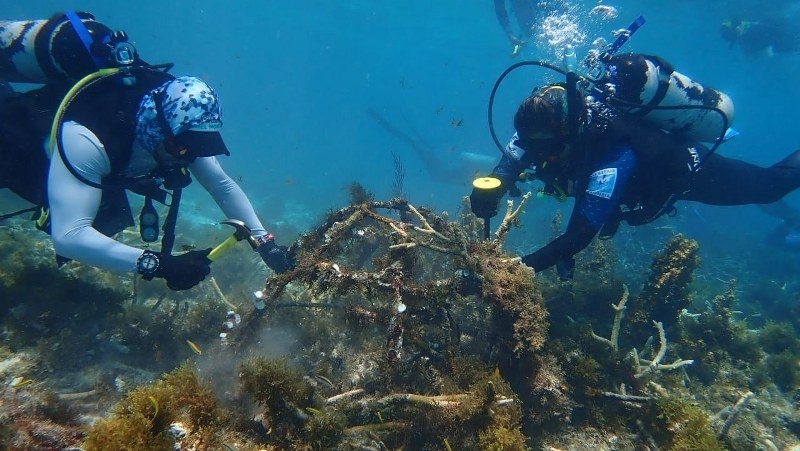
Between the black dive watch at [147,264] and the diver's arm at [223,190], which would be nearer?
the black dive watch at [147,264]

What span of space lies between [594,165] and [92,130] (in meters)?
5.15

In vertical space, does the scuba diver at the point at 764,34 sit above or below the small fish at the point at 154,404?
above

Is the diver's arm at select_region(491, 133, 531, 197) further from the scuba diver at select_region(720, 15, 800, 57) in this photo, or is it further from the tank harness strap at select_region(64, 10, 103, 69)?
the scuba diver at select_region(720, 15, 800, 57)

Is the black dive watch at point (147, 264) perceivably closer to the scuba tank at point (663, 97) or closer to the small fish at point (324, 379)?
the small fish at point (324, 379)

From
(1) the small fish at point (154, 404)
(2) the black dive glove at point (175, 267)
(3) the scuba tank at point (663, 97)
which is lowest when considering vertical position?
(1) the small fish at point (154, 404)

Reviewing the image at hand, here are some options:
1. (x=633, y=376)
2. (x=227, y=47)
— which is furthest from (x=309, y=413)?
(x=227, y=47)

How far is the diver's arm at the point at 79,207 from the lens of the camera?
3.12 metres

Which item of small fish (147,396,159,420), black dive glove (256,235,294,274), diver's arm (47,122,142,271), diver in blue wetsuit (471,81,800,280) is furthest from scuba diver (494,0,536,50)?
small fish (147,396,159,420)

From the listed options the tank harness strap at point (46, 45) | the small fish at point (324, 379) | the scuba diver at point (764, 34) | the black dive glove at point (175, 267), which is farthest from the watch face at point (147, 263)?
the scuba diver at point (764, 34)

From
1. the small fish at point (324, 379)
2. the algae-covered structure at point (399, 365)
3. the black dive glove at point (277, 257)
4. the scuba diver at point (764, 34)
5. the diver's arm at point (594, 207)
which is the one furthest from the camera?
the scuba diver at point (764, 34)

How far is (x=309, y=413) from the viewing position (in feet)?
8.88

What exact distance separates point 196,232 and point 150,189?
12893 millimetres

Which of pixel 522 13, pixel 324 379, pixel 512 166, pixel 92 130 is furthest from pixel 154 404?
pixel 522 13

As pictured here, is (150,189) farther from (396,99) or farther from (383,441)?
(396,99)
